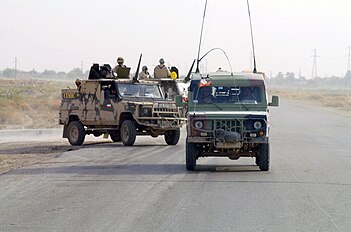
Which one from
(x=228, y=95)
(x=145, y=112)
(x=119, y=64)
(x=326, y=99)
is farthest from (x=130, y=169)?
(x=326, y=99)

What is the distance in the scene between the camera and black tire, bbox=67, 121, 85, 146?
83.6 ft

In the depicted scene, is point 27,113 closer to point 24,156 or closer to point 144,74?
point 144,74

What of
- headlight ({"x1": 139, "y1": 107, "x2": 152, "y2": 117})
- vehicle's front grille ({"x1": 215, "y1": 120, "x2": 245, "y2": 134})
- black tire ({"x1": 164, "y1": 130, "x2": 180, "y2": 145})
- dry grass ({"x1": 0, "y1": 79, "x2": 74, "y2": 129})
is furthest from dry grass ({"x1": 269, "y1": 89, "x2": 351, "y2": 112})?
vehicle's front grille ({"x1": 215, "y1": 120, "x2": 245, "y2": 134})

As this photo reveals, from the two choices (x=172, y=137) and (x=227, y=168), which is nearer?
(x=227, y=168)

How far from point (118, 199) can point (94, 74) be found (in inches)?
547

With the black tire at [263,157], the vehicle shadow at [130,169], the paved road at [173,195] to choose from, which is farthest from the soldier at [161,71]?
the black tire at [263,157]

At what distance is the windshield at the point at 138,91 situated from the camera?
24641mm

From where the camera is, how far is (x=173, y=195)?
492 inches

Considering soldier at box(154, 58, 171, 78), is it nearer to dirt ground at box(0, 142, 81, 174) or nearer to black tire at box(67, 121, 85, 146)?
black tire at box(67, 121, 85, 146)

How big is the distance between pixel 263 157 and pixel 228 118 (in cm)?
122

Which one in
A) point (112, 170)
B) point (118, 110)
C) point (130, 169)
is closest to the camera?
point (112, 170)

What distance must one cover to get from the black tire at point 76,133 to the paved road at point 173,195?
16.0 feet

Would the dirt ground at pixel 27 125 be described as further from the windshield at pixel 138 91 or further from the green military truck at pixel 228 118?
the green military truck at pixel 228 118

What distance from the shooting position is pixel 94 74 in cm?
2558
